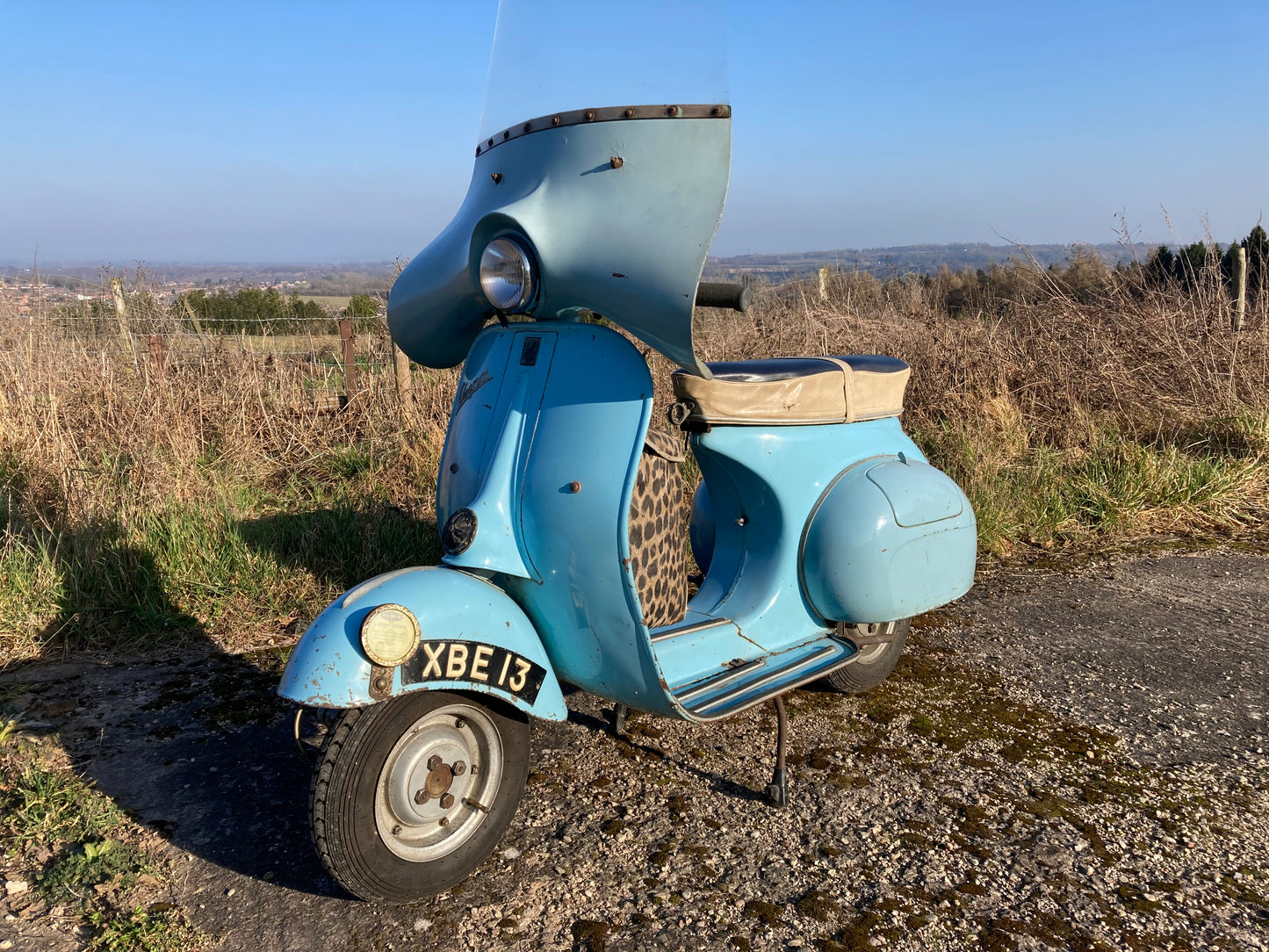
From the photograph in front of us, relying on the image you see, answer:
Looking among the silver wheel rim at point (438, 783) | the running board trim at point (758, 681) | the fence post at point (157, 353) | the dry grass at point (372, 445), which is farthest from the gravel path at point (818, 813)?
the fence post at point (157, 353)

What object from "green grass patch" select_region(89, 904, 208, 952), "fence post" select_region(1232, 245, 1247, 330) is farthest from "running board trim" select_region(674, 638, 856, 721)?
"fence post" select_region(1232, 245, 1247, 330)

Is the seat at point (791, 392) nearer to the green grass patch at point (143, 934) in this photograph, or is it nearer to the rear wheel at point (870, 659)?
the rear wheel at point (870, 659)

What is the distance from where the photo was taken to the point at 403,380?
18.6 feet

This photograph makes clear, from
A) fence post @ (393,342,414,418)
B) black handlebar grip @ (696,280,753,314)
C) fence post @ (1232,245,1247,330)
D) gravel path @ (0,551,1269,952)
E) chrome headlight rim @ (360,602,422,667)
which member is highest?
fence post @ (1232,245,1247,330)

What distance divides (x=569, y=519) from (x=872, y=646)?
54.3 inches

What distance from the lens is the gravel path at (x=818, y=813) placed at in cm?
200

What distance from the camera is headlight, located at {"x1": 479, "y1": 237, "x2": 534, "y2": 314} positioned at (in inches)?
84.6

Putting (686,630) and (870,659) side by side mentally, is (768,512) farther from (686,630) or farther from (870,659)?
(870,659)

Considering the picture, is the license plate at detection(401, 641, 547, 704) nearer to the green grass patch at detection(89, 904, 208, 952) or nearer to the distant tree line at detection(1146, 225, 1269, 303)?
the green grass patch at detection(89, 904, 208, 952)

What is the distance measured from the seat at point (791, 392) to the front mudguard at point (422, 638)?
31.7 inches

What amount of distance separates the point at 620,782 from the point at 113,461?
11.8 feet

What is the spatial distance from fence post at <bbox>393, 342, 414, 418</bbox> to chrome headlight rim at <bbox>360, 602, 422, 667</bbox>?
3.62 metres

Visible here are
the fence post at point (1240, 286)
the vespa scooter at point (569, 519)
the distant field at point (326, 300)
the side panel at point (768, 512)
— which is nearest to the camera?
the vespa scooter at point (569, 519)

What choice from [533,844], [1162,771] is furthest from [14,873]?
[1162,771]
